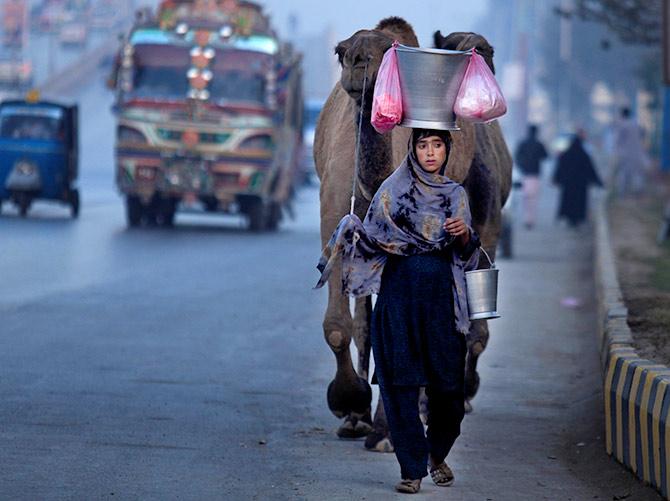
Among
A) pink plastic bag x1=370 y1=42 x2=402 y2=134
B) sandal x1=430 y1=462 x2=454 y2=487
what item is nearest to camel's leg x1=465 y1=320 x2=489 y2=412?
sandal x1=430 y1=462 x2=454 y2=487

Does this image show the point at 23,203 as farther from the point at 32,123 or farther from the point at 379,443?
the point at 379,443

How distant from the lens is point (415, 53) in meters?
7.70

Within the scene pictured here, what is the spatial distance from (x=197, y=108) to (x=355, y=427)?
1869 cm

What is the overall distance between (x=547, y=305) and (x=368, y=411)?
8624 millimetres

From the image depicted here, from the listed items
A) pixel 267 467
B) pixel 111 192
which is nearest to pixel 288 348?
pixel 267 467

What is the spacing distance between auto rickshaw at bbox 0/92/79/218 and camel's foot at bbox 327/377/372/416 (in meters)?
20.7

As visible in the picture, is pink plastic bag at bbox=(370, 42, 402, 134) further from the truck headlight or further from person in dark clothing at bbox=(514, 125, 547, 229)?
Answer: person in dark clothing at bbox=(514, 125, 547, 229)

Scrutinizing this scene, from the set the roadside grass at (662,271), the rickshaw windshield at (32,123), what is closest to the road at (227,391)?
the roadside grass at (662,271)

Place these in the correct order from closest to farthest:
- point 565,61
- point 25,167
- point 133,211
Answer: point 133,211 < point 25,167 < point 565,61

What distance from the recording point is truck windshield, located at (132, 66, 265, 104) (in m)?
27.2

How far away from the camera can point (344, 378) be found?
8.84m

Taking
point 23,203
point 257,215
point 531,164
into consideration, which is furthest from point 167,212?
point 531,164

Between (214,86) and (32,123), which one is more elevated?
(214,86)

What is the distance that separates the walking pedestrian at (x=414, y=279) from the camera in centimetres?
729
